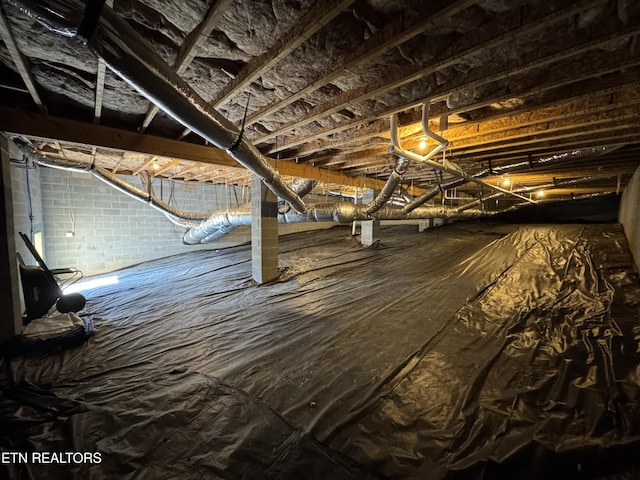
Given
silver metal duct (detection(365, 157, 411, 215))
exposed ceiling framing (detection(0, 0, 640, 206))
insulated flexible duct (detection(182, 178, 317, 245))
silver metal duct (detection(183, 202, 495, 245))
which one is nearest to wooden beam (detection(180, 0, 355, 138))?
exposed ceiling framing (detection(0, 0, 640, 206))

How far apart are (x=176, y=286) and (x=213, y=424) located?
2882 millimetres

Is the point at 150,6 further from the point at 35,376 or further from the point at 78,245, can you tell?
the point at 78,245

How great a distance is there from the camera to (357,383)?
1.52 meters

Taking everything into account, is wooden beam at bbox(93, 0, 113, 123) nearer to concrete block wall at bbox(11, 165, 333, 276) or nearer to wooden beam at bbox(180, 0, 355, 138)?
wooden beam at bbox(180, 0, 355, 138)

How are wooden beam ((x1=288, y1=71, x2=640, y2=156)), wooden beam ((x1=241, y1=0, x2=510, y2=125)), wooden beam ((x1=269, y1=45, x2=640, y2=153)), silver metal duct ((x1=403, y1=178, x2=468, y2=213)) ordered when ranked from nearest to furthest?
wooden beam ((x1=241, y1=0, x2=510, y2=125)) → wooden beam ((x1=269, y1=45, x2=640, y2=153)) → wooden beam ((x1=288, y1=71, x2=640, y2=156)) → silver metal duct ((x1=403, y1=178, x2=468, y2=213))

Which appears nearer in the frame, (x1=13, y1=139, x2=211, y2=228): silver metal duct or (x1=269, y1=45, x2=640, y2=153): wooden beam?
(x1=269, y1=45, x2=640, y2=153): wooden beam

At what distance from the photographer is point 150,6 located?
1152 millimetres

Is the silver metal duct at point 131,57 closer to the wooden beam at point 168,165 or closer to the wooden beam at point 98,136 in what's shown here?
the wooden beam at point 98,136

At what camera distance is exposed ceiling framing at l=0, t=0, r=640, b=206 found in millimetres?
1130

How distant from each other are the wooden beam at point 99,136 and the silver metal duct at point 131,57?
131cm

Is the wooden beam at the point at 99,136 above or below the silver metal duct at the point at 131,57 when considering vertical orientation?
above

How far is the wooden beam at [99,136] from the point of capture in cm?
194

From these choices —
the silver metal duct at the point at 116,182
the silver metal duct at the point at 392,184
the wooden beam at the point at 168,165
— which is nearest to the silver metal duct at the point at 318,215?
the silver metal duct at the point at 392,184

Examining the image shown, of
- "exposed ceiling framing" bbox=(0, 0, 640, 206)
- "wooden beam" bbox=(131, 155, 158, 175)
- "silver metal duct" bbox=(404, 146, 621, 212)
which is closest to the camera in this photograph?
"exposed ceiling framing" bbox=(0, 0, 640, 206)
